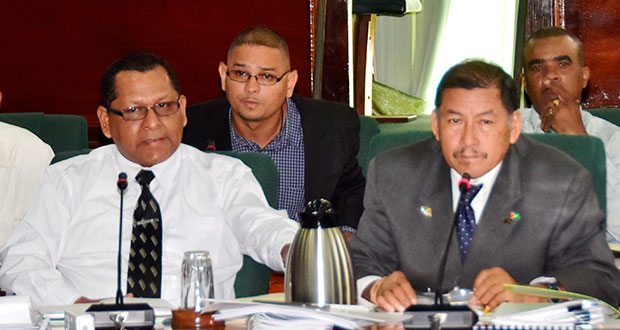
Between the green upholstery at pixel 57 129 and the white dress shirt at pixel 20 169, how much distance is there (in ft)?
1.14

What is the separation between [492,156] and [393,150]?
0.29 m

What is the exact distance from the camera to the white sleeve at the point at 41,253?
2402 mm

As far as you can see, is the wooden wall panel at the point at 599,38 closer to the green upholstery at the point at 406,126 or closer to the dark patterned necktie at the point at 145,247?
the green upholstery at the point at 406,126

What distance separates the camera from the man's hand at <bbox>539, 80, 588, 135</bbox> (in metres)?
3.68

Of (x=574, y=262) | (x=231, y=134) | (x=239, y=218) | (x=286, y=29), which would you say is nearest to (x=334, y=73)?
(x=286, y=29)

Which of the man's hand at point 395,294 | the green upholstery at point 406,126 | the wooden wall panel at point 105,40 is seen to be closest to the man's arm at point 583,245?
the man's hand at point 395,294

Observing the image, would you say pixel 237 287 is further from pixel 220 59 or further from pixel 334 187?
pixel 220 59

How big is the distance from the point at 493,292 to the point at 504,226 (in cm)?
40

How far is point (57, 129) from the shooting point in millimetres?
3727

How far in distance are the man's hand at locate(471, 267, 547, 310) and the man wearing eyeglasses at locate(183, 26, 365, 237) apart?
5.52ft

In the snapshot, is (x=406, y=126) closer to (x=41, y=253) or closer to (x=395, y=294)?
(x=41, y=253)

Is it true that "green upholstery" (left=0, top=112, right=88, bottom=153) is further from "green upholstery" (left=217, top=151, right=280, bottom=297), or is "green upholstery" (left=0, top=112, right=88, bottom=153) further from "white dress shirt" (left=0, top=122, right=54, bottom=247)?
"green upholstery" (left=217, top=151, right=280, bottom=297)

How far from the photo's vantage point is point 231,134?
12.2ft

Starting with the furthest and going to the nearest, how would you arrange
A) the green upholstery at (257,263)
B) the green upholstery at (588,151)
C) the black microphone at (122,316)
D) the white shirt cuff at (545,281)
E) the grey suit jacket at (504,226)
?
the green upholstery at (257,263)
the green upholstery at (588,151)
the grey suit jacket at (504,226)
the white shirt cuff at (545,281)
the black microphone at (122,316)
